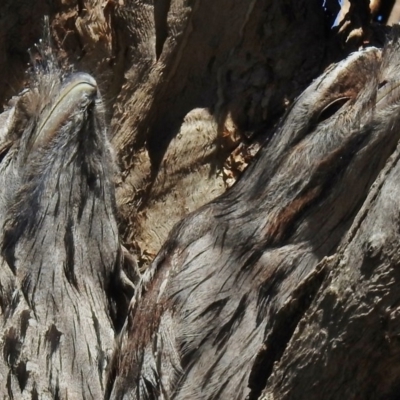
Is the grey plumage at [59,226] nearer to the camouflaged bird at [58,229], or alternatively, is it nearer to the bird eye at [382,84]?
the camouflaged bird at [58,229]

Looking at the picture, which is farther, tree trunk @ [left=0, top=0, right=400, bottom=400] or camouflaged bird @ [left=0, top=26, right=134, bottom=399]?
camouflaged bird @ [left=0, top=26, right=134, bottom=399]

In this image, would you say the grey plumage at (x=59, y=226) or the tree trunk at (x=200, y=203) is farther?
the grey plumage at (x=59, y=226)

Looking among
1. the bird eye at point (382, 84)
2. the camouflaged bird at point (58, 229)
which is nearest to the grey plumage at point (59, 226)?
the camouflaged bird at point (58, 229)

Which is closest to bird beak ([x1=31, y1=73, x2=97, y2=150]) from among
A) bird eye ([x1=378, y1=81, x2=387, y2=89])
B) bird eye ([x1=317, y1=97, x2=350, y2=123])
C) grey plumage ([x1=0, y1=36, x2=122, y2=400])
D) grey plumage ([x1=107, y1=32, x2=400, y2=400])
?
grey plumage ([x1=0, y1=36, x2=122, y2=400])

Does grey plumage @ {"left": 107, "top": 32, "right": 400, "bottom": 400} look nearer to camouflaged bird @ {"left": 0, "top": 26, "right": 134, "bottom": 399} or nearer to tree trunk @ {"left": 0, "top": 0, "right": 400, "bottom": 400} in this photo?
tree trunk @ {"left": 0, "top": 0, "right": 400, "bottom": 400}

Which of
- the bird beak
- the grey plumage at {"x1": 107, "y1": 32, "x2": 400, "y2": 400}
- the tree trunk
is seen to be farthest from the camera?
the bird beak

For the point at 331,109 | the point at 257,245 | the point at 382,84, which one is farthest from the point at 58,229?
the point at 382,84

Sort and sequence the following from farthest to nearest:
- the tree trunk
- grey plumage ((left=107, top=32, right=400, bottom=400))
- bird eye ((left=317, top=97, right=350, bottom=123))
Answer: bird eye ((left=317, top=97, right=350, bottom=123)) < grey plumage ((left=107, top=32, right=400, bottom=400)) < the tree trunk

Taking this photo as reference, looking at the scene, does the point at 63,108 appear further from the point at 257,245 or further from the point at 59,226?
the point at 257,245

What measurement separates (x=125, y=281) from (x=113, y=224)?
0.47 feet

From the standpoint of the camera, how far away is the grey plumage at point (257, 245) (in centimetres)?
245

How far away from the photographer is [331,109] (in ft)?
8.55

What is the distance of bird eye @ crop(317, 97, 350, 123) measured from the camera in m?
2.60

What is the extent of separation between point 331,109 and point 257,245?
0.35 m
